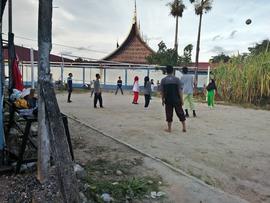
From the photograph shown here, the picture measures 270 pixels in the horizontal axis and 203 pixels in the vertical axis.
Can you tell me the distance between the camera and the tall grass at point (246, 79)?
19.1 metres

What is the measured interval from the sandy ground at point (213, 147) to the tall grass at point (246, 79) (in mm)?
7600

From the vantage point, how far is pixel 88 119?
11453mm

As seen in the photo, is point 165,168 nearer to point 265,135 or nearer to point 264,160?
point 264,160

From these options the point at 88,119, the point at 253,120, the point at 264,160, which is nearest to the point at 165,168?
the point at 264,160

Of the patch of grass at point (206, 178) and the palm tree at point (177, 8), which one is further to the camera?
the palm tree at point (177, 8)

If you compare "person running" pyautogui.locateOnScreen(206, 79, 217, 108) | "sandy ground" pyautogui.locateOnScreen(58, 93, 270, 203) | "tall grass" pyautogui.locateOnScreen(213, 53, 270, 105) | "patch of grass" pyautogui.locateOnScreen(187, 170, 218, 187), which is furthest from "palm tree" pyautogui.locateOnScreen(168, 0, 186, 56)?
"patch of grass" pyautogui.locateOnScreen(187, 170, 218, 187)

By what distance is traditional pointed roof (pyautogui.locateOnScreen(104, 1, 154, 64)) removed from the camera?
114ft

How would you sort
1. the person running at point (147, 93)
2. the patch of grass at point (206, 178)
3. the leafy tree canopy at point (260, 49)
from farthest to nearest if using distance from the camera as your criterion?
1. the leafy tree canopy at point (260, 49)
2. the person running at point (147, 93)
3. the patch of grass at point (206, 178)

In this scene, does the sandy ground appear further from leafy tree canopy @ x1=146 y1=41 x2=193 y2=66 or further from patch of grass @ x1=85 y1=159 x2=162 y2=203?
leafy tree canopy @ x1=146 y1=41 x2=193 y2=66

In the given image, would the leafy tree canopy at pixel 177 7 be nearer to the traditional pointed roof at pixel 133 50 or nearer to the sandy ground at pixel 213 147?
the traditional pointed roof at pixel 133 50

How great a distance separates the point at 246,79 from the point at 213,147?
12562 mm

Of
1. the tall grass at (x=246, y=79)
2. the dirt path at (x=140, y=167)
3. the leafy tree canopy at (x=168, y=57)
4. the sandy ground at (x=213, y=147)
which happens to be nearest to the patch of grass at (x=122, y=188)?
the dirt path at (x=140, y=167)

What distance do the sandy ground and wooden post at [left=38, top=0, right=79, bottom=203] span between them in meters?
2.60

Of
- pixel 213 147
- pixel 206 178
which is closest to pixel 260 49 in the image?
pixel 213 147
